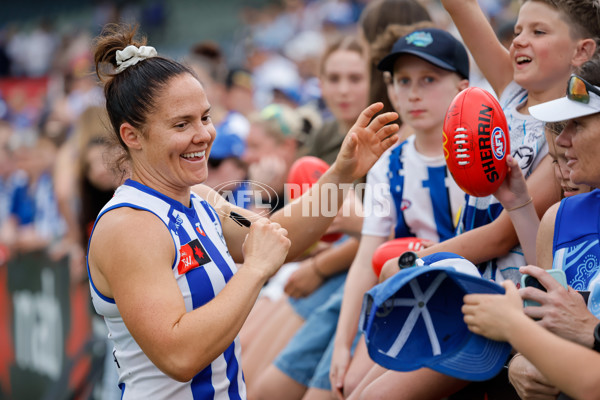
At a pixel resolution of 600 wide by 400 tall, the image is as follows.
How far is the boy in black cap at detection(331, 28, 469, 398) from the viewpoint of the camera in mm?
3510

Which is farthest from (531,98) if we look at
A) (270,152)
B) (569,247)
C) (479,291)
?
(270,152)

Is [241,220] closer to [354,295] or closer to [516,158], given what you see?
[354,295]

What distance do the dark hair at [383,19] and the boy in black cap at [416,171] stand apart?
58cm

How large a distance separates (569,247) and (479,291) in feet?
1.68

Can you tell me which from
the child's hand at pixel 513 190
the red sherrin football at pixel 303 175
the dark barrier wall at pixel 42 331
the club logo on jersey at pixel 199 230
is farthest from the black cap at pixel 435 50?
the dark barrier wall at pixel 42 331

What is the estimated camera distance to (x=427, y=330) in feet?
8.19

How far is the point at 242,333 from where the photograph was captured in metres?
5.47

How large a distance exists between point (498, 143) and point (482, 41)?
83cm

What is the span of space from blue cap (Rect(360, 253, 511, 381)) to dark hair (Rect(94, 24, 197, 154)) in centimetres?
116

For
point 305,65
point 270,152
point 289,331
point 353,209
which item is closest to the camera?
point 353,209

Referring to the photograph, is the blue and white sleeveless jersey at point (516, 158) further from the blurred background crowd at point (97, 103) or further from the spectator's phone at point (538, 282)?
the blurred background crowd at point (97, 103)

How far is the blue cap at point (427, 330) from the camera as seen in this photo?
2.39 m

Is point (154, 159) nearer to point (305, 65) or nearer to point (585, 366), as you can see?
point (585, 366)

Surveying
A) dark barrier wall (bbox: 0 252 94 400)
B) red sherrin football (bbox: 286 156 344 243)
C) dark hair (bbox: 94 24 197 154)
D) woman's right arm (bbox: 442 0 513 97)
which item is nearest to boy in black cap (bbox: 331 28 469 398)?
woman's right arm (bbox: 442 0 513 97)
